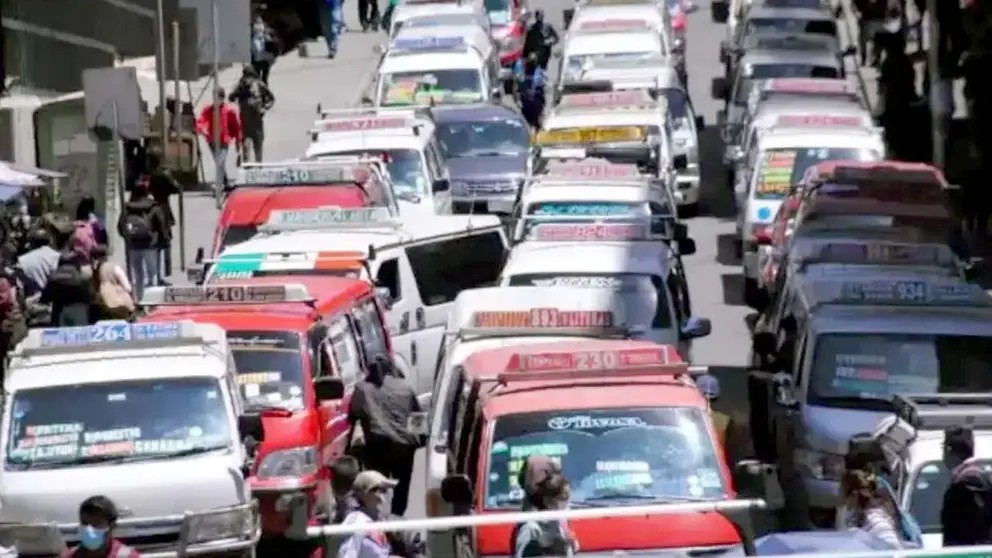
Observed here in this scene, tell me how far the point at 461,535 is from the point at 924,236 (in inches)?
457

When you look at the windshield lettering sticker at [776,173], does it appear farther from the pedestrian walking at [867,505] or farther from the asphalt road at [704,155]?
the pedestrian walking at [867,505]

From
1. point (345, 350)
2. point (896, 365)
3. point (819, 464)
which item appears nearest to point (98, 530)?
point (819, 464)

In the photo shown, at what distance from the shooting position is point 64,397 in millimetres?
14977

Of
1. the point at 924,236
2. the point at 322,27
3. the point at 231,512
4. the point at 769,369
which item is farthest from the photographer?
the point at 322,27

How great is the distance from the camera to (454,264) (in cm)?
2244

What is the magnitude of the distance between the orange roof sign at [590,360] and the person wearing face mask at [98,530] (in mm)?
2842

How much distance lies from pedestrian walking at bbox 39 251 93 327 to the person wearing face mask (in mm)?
10524

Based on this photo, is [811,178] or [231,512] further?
[811,178]

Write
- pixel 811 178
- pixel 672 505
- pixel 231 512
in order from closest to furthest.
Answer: pixel 672 505
pixel 231 512
pixel 811 178

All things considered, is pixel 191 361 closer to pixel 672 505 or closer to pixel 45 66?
pixel 672 505

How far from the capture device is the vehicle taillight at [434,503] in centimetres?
1423

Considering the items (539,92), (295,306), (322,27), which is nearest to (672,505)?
(295,306)

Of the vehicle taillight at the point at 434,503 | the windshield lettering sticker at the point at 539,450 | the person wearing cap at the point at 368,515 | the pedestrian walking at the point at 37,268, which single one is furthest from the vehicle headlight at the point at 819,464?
the pedestrian walking at the point at 37,268

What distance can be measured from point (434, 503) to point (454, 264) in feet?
26.7
